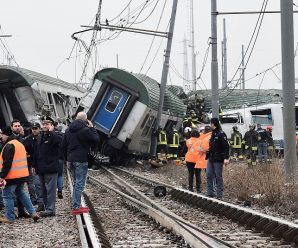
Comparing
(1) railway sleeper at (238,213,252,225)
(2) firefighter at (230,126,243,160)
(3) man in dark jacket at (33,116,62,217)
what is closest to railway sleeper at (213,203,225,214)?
(1) railway sleeper at (238,213,252,225)

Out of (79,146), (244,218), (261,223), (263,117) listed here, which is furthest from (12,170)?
(263,117)

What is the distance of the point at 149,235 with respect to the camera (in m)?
8.70

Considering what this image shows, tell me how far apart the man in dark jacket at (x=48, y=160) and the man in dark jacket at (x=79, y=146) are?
53cm

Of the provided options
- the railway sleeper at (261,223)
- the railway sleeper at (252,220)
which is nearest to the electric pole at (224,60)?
the railway sleeper at (252,220)

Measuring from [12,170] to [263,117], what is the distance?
2294cm

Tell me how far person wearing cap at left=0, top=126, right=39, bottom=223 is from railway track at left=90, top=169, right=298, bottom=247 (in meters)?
2.68

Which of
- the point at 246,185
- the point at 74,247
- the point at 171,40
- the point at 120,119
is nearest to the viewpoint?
the point at 74,247

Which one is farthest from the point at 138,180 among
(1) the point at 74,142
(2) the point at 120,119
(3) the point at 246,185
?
(1) the point at 74,142

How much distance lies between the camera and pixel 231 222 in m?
9.97

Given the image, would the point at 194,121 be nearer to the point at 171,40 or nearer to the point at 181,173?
the point at 171,40

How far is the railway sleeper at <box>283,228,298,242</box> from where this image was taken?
304 inches

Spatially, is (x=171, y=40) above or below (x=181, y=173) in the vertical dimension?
above

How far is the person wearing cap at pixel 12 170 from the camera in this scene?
→ 10.1 meters

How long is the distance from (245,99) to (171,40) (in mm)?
17387
